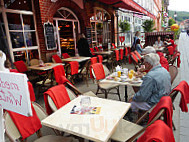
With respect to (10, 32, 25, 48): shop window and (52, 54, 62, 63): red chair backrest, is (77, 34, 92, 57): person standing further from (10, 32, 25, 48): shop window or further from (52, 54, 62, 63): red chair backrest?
(10, 32, 25, 48): shop window

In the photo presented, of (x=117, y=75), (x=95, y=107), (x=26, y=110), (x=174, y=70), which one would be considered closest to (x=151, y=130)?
(x=26, y=110)

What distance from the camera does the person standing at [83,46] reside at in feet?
19.1

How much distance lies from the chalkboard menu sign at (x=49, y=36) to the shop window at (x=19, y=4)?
0.84 metres

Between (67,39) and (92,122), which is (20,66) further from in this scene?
(92,122)

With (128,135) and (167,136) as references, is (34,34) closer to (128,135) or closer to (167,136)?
(128,135)

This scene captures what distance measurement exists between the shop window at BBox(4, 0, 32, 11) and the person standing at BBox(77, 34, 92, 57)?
6.96 ft

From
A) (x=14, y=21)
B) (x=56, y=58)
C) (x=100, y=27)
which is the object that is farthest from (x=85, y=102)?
(x=100, y=27)

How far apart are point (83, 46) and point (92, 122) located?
4641 mm

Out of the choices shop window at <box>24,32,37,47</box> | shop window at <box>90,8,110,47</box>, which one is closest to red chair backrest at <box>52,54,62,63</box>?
shop window at <box>24,32,37,47</box>

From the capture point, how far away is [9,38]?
4699 mm

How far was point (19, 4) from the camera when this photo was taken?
5.06 meters

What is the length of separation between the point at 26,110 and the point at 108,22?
10463 millimetres

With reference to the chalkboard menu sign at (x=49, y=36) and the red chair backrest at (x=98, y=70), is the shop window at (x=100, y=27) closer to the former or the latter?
the chalkboard menu sign at (x=49, y=36)

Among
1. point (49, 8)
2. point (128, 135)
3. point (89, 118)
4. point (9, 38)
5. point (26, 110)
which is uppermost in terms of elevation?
point (49, 8)
